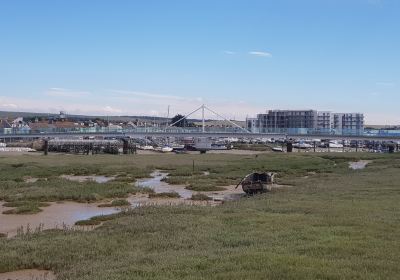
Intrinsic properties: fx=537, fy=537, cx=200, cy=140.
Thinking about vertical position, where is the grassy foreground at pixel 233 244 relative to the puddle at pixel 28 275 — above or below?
above

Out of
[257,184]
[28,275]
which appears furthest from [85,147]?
[28,275]

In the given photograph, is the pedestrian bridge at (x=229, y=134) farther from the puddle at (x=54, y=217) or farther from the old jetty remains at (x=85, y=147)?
the puddle at (x=54, y=217)

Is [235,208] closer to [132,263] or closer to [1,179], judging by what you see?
[132,263]

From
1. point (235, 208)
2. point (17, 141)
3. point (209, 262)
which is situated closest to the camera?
point (209, 262)

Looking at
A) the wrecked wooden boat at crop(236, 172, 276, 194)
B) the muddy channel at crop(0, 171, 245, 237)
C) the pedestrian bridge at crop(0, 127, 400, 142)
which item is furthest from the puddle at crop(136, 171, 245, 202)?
the pedestrian bridge at crop(0, 127, 400, 142)

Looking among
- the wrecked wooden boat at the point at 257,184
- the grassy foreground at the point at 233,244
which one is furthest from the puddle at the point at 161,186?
the grassy foreground at the point at 233,244

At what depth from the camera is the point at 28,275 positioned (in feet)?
45.0

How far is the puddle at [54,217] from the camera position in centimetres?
2265

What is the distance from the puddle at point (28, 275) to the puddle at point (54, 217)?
6.82 meters

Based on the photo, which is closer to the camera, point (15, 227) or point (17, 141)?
point (15, 227)

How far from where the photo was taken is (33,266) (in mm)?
14320

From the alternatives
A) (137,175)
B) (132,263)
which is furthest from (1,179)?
(132,263)

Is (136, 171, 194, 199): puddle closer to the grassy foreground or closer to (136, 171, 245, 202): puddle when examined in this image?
(136, 171, 245, 202): puddle

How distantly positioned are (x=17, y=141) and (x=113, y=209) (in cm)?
12536
